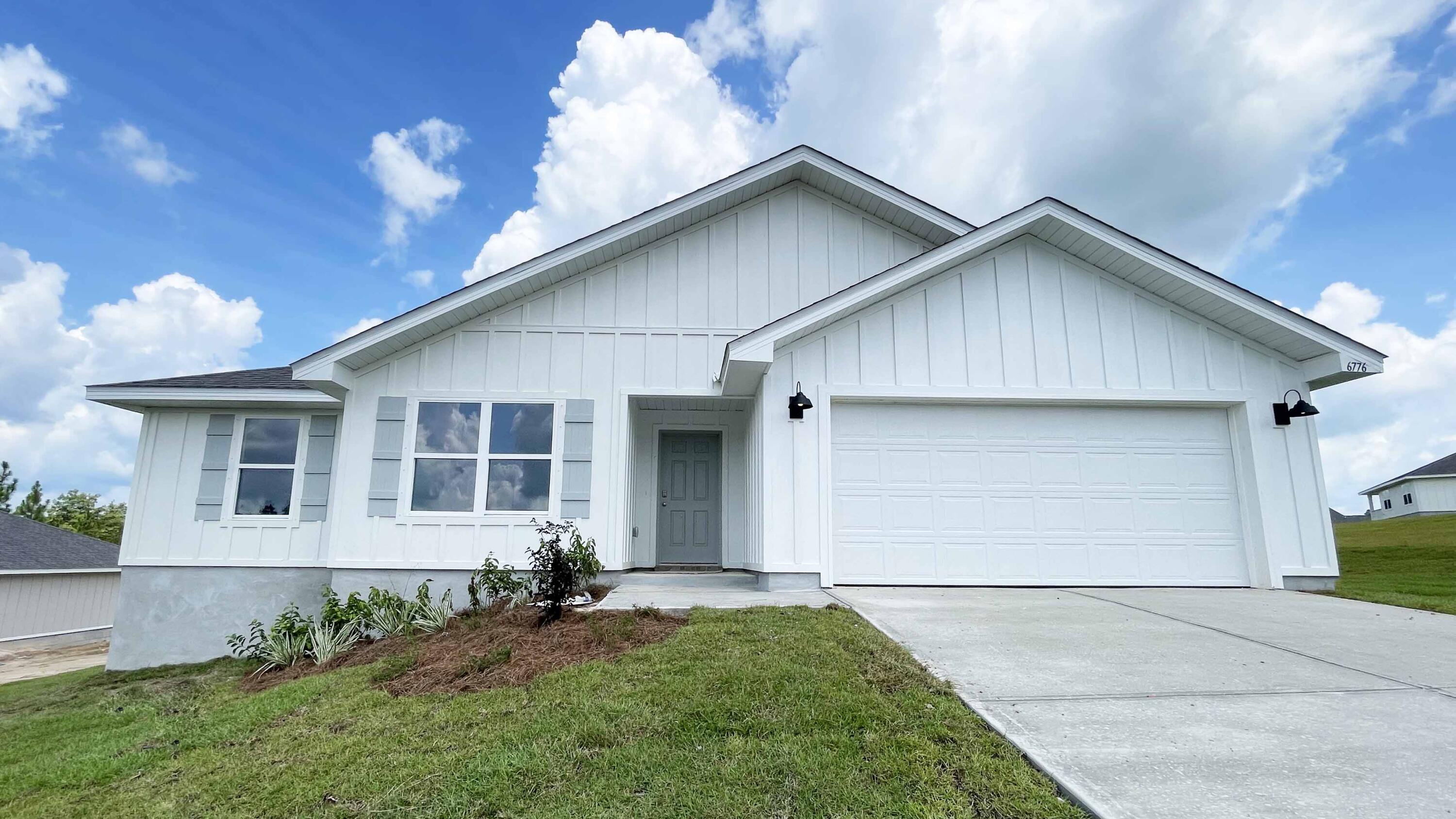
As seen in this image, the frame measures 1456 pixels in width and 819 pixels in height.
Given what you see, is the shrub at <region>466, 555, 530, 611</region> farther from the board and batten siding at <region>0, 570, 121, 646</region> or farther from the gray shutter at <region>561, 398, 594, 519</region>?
the board and batten siding at <region>0, 570, 121, 646</region>

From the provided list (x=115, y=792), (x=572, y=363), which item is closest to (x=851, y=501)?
(x=572, y=363)

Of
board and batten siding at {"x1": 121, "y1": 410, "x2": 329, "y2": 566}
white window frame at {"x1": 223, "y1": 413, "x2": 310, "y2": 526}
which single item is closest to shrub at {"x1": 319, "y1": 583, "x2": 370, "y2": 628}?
board and batten siding at {"x1": 121, "y1": 410, "x2": 329, "y2": 566}

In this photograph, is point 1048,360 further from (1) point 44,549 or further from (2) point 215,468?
(1) point 44,549

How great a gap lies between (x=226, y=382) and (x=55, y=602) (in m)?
15.7

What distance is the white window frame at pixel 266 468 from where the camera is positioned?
8.80 metres

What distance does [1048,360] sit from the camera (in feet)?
26.0

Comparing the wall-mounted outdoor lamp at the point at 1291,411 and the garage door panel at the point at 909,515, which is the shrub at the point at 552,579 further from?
the wall-mounted outdoor lamp at the point at 1291,411

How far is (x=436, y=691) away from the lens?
4.36 meters

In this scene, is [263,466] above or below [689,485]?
above

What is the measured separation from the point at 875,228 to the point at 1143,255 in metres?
3.61

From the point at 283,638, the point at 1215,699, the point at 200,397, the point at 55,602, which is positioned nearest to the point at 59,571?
the point at 55,602

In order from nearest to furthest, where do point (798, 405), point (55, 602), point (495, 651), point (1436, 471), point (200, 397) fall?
point (495, 651)
point (798, 405)
point (200, 397)
point (55, 602)
point (1436, 471)

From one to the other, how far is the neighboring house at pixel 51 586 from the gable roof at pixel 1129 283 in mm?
17494

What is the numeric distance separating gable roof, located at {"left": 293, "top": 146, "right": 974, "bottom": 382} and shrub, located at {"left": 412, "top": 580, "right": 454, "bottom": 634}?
2976 mm
